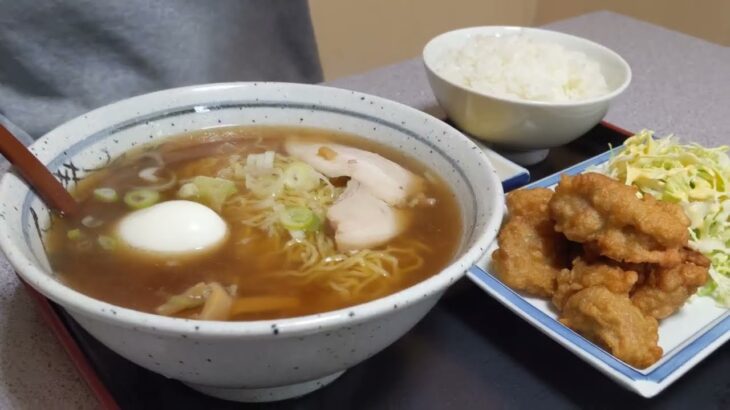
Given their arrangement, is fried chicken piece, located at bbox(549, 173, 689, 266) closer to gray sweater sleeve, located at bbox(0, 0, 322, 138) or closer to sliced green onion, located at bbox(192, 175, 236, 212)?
sliced green onion, located at bbox(192, 175, 236, 212)

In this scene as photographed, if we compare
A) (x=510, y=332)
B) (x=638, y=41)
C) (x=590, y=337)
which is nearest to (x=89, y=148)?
(x=510, y=332)

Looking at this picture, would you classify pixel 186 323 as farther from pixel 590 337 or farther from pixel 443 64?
pixel 443 64

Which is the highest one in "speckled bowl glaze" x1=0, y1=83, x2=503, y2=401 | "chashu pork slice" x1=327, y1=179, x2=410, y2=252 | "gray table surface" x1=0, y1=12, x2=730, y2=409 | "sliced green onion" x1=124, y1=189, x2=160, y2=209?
"speckled bowl glaze" x1=0, y1=83, x2=503, y2=401

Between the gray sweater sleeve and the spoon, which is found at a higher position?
the spoon

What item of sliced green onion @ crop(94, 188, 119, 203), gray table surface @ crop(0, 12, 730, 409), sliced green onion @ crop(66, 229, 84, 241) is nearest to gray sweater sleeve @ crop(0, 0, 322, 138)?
gray table surface @ crop(0, 12, 730, 409)

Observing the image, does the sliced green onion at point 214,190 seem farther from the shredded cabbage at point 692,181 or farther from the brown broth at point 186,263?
the shredded cabbage at point 692,181

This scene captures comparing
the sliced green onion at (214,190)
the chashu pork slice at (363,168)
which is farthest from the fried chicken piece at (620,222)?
the sliced green onion at (214,190)

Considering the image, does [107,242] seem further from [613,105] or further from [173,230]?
[613,105]
